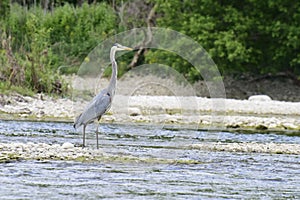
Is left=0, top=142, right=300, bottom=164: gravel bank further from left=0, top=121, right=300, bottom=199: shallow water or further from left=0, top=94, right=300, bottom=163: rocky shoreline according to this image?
left=0, top=121, right=300, bottom=199: shallow water

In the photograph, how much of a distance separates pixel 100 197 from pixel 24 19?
2622cm

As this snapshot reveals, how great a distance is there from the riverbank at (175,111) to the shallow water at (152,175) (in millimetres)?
5106

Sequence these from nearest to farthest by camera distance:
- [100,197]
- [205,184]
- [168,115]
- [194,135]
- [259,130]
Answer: [100,197]
[205,184]
[194,135]
[259,130]
[168,115]

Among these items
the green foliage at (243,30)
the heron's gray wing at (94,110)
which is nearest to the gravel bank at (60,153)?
the heron's gray wing at (94,110)

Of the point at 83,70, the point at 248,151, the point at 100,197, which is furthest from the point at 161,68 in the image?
the point at 100,197

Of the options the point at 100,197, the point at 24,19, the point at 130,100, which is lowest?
the point at 100,197

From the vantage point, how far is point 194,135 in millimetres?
19875

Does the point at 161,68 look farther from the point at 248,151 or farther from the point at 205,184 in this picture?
the point at 205,184

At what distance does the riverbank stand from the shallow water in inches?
201

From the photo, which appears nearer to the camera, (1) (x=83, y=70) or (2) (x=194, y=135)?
(2) (x=194, y=135)

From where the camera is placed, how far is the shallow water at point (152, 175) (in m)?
11.2

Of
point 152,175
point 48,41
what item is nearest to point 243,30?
point 48,41

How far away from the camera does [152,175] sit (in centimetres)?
1268

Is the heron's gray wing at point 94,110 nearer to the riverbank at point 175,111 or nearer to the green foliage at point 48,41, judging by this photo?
the riverbank at point 175,111
